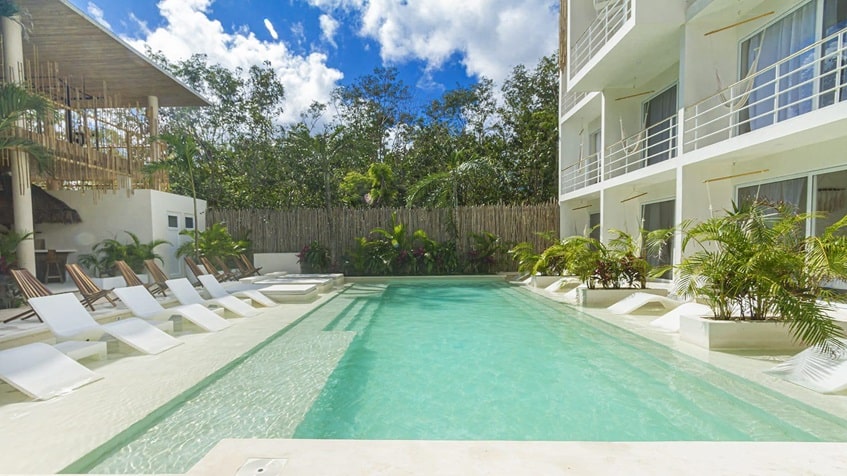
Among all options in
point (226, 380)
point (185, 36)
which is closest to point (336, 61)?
point (185, 36)

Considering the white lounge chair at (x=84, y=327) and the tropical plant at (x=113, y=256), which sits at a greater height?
the tropical plant at (x=113, y=256)

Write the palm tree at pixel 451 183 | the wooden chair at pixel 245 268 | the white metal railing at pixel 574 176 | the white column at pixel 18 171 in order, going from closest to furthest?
1. the white column at pixel 18 171
2. the wooden chair at pixel 245 268
3. the white metal railing at pixel 574 176
4. the palm tree at pixel 451 183

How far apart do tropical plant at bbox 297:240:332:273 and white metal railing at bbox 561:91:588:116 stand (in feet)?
31.7

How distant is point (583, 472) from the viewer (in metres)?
1.95

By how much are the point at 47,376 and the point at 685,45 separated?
1044 cm

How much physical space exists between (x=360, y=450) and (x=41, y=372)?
332 cm

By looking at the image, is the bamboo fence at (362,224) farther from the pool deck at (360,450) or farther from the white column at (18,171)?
the pool deck at (360,450)

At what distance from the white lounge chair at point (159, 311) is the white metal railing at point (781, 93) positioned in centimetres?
857

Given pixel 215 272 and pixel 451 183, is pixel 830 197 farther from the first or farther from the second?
pixel 215 272

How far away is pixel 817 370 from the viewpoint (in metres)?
3.65

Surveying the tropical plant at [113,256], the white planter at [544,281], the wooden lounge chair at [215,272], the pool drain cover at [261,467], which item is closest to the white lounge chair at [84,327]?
the pool drain cover at [261,467]

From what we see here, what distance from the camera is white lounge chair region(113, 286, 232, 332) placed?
19.5ft

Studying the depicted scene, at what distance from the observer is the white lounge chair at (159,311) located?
594 centimetres

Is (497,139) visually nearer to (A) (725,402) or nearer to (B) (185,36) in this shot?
(B) (185,36)
